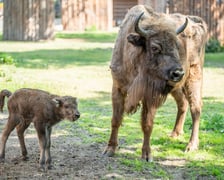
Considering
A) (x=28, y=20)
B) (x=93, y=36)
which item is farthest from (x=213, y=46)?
(x=28, y=20)

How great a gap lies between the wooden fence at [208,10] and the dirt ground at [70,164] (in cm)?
1640

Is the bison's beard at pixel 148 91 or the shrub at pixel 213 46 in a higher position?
the bison's beard at pixel 148 91

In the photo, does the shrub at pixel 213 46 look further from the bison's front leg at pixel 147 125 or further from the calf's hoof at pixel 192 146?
the bison's front leg at pixel 147 125

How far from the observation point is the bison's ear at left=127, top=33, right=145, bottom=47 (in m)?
6.85

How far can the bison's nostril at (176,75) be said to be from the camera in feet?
21.6

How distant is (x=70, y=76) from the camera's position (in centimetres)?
1532

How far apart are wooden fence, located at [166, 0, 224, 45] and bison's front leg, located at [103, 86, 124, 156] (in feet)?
54.6

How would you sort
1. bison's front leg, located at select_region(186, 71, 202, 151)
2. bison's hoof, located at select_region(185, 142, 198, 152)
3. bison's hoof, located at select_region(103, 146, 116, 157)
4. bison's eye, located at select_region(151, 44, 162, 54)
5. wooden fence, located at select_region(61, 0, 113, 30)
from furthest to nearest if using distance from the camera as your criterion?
1. wooden fence, located at select_region(61, 0, 113, 30)
2. bison's front leg, located at select_region(186, 71, 202, 151)
3. bison's hoof, located at select_region(185, 142, 198, 152)
4. bison's hoof, located at select_region(103, 146, 116, 157)
5. bison's eye, located at select_region(151, 44, 162, 54)

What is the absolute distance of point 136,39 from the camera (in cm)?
688

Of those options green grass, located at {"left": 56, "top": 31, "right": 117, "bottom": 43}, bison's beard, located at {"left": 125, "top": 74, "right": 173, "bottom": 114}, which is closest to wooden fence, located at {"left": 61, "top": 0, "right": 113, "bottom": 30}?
green grass, located at {"left": 56, "top": 31, "right": 117, "bottom": 43}

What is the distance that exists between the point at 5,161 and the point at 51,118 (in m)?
0.83

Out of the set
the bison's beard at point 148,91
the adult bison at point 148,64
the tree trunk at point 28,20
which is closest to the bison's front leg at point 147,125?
the adult bison at point 148,64

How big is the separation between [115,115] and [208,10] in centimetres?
1710

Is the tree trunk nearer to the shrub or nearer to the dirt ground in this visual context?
the shrub
